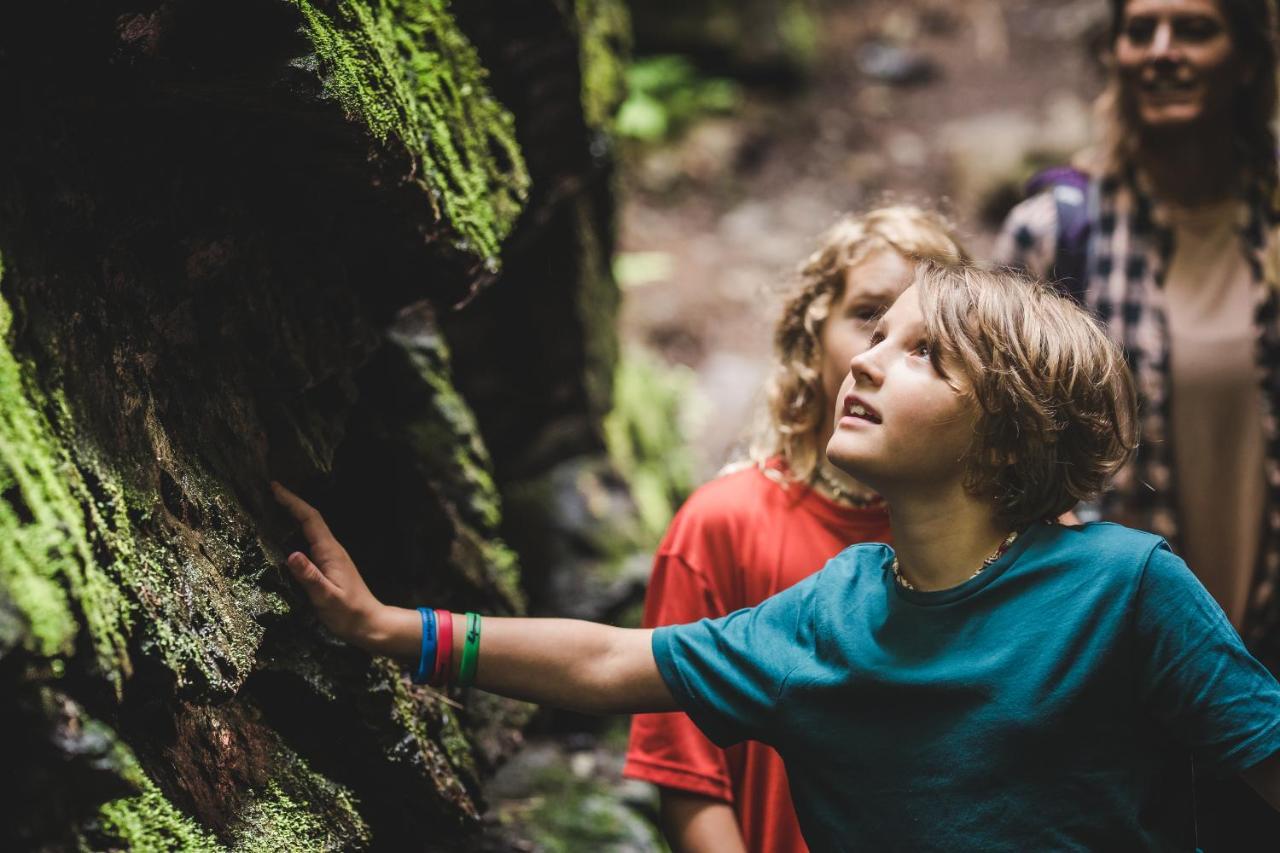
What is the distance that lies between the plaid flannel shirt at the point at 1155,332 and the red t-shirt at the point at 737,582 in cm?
177

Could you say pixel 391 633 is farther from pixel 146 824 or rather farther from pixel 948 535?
pixel 948 535

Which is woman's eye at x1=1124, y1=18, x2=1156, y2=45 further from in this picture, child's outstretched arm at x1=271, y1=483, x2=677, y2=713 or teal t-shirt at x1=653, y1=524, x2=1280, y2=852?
child's outstretched arm at x1=271, y1=483, x2=677, y2=713

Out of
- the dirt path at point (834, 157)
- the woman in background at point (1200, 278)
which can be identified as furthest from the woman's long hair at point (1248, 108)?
the dirt path at point (834, 157)

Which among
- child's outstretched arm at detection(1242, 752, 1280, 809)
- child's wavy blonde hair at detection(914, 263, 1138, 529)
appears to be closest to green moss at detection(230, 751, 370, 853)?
child's wavy blonde hair at detection(914, 263, 1138, 529)

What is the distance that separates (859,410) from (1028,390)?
14.3 inches

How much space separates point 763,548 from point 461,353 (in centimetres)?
247

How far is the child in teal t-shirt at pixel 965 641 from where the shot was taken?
2141mm

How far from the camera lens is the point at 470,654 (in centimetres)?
244

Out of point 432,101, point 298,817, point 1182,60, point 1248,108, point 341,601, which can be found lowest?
point 298,817

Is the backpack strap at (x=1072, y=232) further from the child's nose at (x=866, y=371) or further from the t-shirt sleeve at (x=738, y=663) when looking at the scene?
the t-shirt sleeve at (x=738, y=663)

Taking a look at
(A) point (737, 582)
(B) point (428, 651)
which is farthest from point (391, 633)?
(A) point (737, 582)

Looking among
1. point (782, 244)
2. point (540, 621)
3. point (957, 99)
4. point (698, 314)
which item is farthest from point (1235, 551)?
point (957, 99)

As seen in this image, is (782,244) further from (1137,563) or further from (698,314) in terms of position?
(1137,563)

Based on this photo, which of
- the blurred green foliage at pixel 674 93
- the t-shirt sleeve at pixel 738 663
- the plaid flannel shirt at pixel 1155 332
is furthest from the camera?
the blurred green foliage at pixel 674 93
